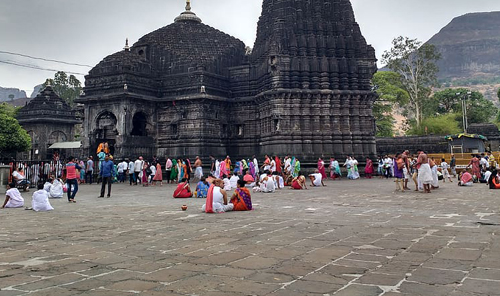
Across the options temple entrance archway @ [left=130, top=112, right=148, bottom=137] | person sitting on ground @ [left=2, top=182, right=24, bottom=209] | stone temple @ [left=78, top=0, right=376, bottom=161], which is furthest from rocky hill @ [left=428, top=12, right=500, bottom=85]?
person sitting on ground @ [left=2, top=182, right=24, bottom=209]

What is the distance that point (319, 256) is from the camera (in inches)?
183

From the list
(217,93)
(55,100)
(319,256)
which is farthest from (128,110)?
(319,256)

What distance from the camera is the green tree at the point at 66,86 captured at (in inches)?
2274

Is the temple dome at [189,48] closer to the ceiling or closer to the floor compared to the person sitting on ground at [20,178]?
closer to the ceiling

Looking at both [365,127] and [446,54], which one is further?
[446,54]

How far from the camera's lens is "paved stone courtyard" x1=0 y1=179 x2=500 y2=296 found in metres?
3.54

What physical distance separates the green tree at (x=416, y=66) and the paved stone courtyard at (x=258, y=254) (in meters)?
41.9

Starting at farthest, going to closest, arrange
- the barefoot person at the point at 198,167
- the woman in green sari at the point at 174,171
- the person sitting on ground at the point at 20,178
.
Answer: the woman in green sari at the point at 174,171, the barefoot person at the point at 198,167, the person sitting on ground at the point at 20,178

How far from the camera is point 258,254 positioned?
4.81 metres

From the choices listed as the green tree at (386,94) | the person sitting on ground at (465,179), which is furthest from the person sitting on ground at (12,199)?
the green tree at (386,94)

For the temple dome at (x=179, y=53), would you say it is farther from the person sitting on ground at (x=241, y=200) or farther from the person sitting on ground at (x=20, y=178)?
the person sitting on ground at (x=241, y=200)

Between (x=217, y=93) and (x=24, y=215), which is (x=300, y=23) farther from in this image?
(x=24, y=215)

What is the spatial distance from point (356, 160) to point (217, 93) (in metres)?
10.8

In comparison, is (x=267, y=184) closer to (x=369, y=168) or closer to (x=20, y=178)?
(x=20, y=178)
